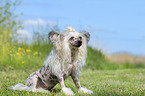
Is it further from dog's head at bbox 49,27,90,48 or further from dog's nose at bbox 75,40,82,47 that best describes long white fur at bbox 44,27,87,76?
dog's nose at bbox 75,40,82,47

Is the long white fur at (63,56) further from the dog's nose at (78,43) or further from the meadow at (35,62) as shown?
the meadow at (35,62)

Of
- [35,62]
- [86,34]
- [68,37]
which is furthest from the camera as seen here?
[35,62]

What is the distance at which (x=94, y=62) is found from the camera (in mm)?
12477

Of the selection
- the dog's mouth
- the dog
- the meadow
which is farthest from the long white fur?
the meadow

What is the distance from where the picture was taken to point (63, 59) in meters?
4.40

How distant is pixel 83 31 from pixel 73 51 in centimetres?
60

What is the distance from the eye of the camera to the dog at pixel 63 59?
4324 millimetres

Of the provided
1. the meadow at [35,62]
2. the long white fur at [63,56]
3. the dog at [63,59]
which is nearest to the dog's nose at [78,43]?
the dog at [63,59]

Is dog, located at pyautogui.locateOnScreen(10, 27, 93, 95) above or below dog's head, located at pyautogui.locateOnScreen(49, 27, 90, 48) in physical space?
below

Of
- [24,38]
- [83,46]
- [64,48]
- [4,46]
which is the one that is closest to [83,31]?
[83,46]

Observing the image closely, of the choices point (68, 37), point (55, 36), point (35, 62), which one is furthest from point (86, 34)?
point (35, 62)

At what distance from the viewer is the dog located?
14.2 feet

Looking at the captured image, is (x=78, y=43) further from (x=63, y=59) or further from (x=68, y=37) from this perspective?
(x=63, y=59)

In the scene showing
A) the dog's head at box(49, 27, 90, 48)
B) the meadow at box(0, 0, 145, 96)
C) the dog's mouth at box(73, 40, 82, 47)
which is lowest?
the meadow at box(0, 0, 145, 96)
